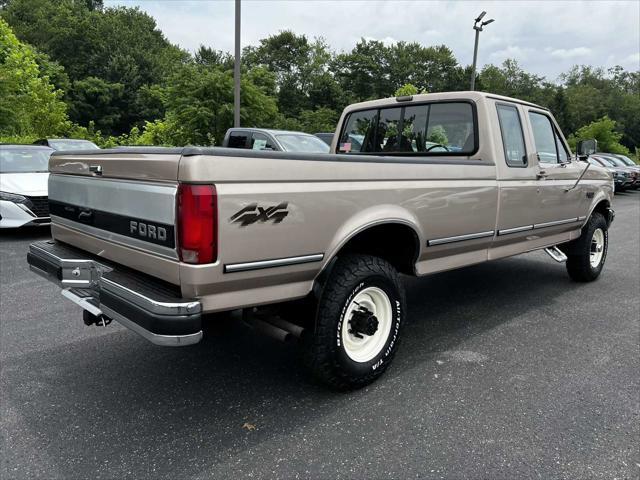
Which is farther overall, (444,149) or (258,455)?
(444,149)

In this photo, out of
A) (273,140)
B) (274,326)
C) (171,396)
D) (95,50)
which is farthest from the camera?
(95,50)

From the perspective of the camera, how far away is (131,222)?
2.67 metres

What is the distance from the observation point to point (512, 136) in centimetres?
436

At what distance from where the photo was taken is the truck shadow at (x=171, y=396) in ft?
8.23

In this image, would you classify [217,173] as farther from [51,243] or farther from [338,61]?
Answer: [338,61]

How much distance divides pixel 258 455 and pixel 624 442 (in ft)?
6.39

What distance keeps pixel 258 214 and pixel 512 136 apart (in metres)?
2.89

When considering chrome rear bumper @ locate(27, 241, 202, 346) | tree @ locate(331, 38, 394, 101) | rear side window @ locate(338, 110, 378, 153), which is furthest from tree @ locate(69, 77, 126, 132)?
chrome rear bumper @ locate(27, 241, 202, 346)

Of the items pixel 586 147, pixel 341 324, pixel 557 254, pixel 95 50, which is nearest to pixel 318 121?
pixel 95 50

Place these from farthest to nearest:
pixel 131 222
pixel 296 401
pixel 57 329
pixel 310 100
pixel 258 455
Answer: pixel 310 100, pixel 57 329, pixel 296 401, pixel 131 222, pixel 258 455

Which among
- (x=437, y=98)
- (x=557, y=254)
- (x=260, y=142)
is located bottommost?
(x=557, y=254)

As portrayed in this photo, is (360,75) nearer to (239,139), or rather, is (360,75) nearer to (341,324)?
(239,139)

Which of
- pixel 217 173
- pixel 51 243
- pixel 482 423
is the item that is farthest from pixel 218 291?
pixel 51 243

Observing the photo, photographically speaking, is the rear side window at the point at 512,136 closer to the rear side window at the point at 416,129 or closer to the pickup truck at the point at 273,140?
the rear side window at the point at 416,129
